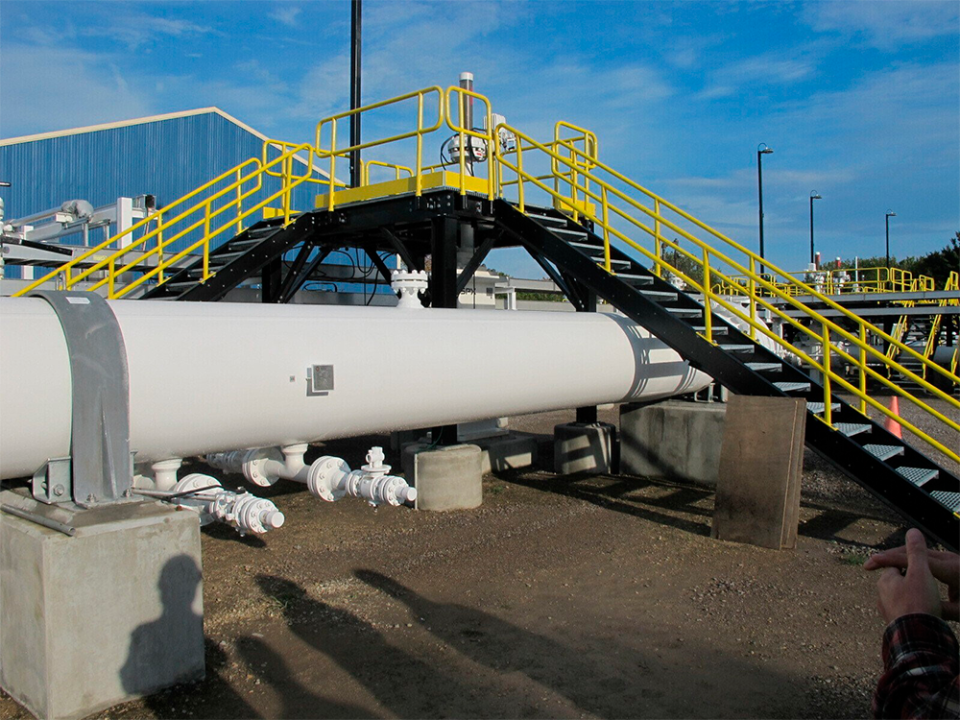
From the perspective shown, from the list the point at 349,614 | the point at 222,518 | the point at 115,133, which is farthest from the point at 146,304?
the point at 115,133

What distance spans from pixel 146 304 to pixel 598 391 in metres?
4.99

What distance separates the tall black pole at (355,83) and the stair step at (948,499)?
28.0 ft

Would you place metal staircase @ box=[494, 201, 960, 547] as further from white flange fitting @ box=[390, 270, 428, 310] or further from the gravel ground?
white flange fitting @ box=[390, 270, 428, 310]

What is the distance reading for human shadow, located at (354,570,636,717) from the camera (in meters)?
4.70

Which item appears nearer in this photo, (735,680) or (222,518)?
(735,680)

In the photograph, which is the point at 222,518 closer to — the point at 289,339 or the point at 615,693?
the point at 289,339

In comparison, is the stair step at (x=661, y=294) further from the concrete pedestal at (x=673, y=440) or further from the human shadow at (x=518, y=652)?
the human shadow at (x=518, y=652)

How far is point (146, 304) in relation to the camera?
5.56 meters

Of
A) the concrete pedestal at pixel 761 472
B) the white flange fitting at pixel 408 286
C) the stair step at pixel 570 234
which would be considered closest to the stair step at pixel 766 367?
the concrete pedestal at pixel 761 472

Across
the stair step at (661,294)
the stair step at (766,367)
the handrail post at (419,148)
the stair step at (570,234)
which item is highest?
the handrail post at (419,148)

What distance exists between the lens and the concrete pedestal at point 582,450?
37.9 feet

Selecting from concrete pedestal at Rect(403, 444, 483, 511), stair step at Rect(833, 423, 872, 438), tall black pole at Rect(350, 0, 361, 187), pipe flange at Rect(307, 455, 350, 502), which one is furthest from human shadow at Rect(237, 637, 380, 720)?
tall black pole at Rect(350, 0, 361, 187)

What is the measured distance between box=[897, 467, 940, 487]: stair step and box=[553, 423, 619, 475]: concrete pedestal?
15.5 feet

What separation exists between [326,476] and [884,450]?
5051mm
